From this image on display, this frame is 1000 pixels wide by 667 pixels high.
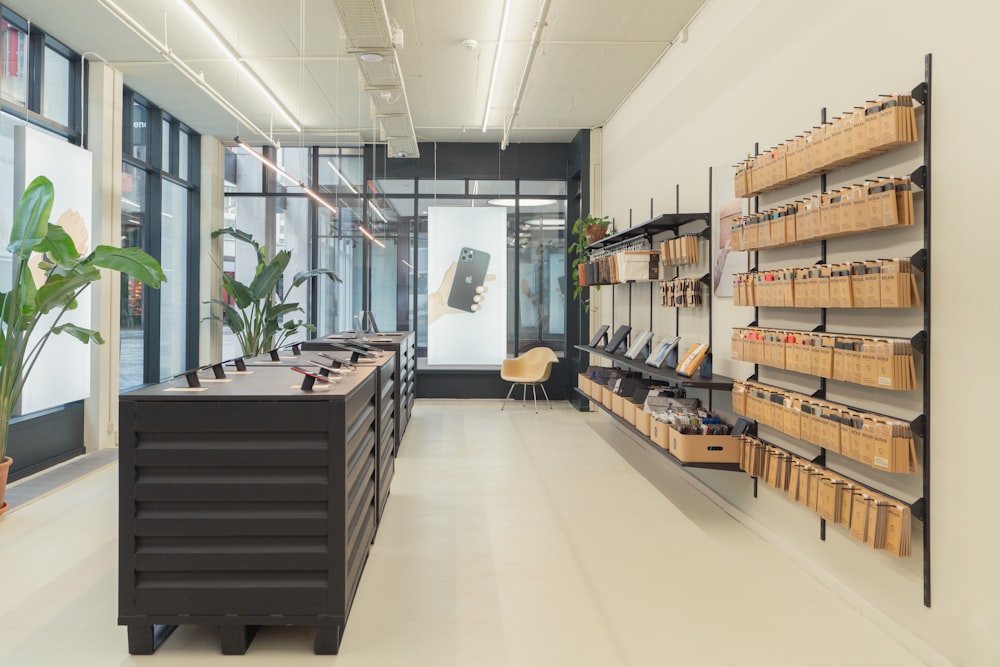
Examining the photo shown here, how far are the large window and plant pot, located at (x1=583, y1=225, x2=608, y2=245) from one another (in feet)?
16.8

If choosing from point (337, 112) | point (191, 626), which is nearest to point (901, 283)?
point (191, 626)

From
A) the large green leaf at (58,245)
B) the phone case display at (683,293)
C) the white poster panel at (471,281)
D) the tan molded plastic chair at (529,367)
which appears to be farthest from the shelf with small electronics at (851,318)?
the white poster panel at (471,281)

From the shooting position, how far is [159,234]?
7500 mm

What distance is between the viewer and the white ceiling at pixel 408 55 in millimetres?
5156

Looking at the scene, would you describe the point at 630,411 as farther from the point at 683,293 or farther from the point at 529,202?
the point at 529,202

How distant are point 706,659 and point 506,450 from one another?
3.74 m

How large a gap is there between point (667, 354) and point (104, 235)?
5399 mm

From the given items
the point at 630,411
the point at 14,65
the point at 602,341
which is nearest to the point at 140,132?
the point at 14,65

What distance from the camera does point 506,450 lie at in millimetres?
6133

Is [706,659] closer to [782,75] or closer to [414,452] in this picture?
[782,75]

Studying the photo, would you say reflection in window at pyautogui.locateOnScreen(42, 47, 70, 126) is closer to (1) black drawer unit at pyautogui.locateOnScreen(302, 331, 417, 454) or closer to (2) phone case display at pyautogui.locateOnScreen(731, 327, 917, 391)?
(1) black drawer unit at pyautogui.locateOnScreen(302, 331, 417, 454)

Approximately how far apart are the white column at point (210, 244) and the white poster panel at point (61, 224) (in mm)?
2857

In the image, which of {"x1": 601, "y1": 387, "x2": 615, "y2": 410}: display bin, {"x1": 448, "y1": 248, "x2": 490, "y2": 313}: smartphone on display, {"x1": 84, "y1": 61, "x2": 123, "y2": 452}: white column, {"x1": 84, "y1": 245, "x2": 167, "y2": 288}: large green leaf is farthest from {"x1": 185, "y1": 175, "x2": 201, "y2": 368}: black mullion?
{"x1": 601, "y1": 387, "x2": 615, "y2": 410}: display bin

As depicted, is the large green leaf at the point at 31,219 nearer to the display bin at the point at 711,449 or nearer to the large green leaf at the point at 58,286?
the large green leaf at the point at 58,286
